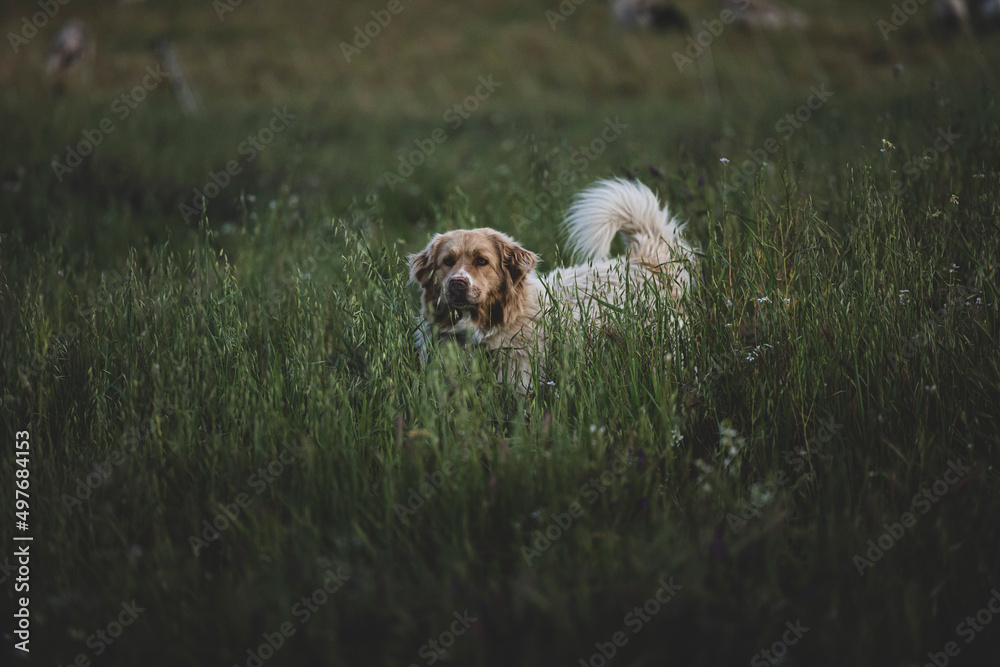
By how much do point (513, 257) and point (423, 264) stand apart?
479mm

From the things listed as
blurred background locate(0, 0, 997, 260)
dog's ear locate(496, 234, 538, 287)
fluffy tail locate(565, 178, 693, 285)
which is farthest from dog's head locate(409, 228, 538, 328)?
blurred background locate(0, 0, 997, 260)

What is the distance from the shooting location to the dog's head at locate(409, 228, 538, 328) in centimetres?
310

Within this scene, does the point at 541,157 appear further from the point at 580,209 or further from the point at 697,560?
the point at 697,560

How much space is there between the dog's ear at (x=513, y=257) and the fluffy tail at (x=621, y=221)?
349 mm

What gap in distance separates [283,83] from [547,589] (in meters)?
14.9

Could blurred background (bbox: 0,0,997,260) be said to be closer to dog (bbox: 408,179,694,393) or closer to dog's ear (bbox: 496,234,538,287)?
dog (bbox: 408,179,694,393)

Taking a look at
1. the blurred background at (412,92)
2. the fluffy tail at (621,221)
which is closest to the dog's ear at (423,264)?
the fluffy tail at (621,221)

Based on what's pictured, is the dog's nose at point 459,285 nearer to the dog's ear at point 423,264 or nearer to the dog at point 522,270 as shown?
the dog at point 522,270

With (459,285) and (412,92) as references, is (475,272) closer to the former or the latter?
(459,285)

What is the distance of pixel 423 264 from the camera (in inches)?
133

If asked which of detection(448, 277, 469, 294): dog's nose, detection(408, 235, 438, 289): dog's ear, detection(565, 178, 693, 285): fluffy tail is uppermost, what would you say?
detection(565, 178, 693, 285): fluffy tail

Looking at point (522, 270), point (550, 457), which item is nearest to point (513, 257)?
point (522, 270)

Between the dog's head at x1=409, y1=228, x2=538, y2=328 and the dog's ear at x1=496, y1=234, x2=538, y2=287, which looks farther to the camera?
the dog's ear at x1=496, y1=234, x2=538, y2=287

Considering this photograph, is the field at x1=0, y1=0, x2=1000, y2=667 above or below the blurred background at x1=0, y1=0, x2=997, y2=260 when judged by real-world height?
below
